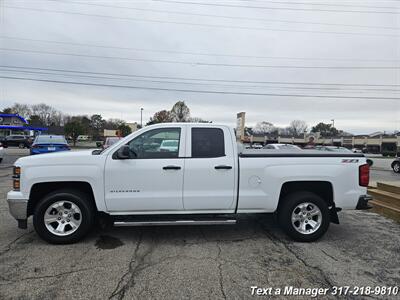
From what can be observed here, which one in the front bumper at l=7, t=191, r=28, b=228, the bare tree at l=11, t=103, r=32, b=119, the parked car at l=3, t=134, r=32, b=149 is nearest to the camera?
the front bumper at l=7, t=191, r=28, b=228

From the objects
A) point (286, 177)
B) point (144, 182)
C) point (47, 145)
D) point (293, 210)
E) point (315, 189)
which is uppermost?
point (47, 145)

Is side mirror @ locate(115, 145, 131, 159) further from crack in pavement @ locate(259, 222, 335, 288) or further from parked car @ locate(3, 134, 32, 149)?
parked car @ locate(3, 134, 32, 149)

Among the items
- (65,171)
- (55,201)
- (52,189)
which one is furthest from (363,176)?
(52,189)

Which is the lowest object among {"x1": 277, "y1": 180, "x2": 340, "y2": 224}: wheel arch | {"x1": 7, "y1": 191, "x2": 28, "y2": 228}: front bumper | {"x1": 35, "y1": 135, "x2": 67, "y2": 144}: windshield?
{"x1": 7, "y1": 191, "x2": 28, "y2": 228}: front bumper

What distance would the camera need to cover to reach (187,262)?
3.66 meters

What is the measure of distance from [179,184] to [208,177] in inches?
18.6

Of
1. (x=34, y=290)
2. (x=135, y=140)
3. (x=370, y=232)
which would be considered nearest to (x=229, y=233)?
(x=135, y=140)

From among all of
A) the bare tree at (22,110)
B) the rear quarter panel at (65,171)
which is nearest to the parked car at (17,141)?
the rear quarter panel at (65,171)

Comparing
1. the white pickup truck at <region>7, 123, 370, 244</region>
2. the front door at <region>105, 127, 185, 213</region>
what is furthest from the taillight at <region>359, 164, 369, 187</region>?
the front door at <region>105, 127, 185, 213</region>

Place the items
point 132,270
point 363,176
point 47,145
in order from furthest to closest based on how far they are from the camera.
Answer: point 47,145 → point 363,176 → point 132,270

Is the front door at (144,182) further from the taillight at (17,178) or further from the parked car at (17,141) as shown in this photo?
the parked car at (17,141)

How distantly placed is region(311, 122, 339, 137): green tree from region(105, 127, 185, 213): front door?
105 meters

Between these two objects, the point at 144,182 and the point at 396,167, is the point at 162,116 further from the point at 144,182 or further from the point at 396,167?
the point at 144,182

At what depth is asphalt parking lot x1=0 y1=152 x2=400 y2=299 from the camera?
119 inches
